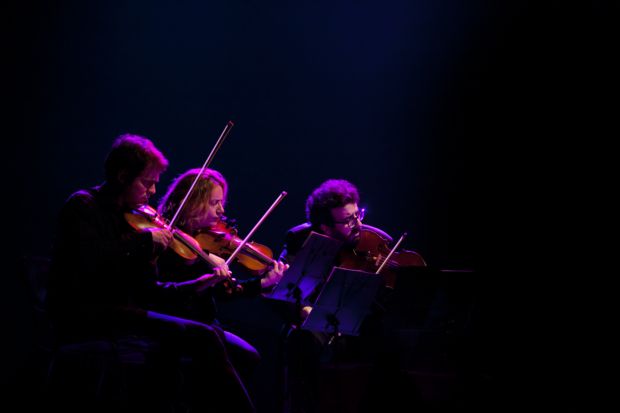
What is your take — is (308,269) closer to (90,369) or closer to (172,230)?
(172,230)

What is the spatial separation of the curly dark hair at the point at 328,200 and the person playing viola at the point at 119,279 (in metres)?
1.41

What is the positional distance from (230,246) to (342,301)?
711mm

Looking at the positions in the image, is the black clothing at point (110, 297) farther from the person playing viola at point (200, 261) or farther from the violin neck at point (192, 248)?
the person playing viola at point (200, 261)

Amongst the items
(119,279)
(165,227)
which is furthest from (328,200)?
(119,279)

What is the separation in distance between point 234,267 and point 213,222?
4.89 ft

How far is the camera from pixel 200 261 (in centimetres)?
302

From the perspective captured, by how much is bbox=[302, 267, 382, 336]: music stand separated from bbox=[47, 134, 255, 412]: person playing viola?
60cm

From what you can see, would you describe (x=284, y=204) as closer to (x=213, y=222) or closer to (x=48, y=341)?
(x=213, y=222)

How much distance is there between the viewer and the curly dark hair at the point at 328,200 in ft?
12.4

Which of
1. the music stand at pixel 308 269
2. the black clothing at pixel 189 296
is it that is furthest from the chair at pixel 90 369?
the music stand at pixel 308 269

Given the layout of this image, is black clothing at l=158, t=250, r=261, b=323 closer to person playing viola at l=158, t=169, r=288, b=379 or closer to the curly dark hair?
person playing viola at l=158, t=169, r=288, b=379

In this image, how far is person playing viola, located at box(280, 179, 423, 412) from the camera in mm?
3395

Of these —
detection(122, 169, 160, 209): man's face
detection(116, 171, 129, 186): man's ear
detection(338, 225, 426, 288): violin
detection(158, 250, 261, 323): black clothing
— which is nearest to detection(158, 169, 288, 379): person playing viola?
detection(158, 250, 261, 323): black clothing

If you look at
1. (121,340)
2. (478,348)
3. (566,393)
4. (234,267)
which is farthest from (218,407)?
(566,393)
